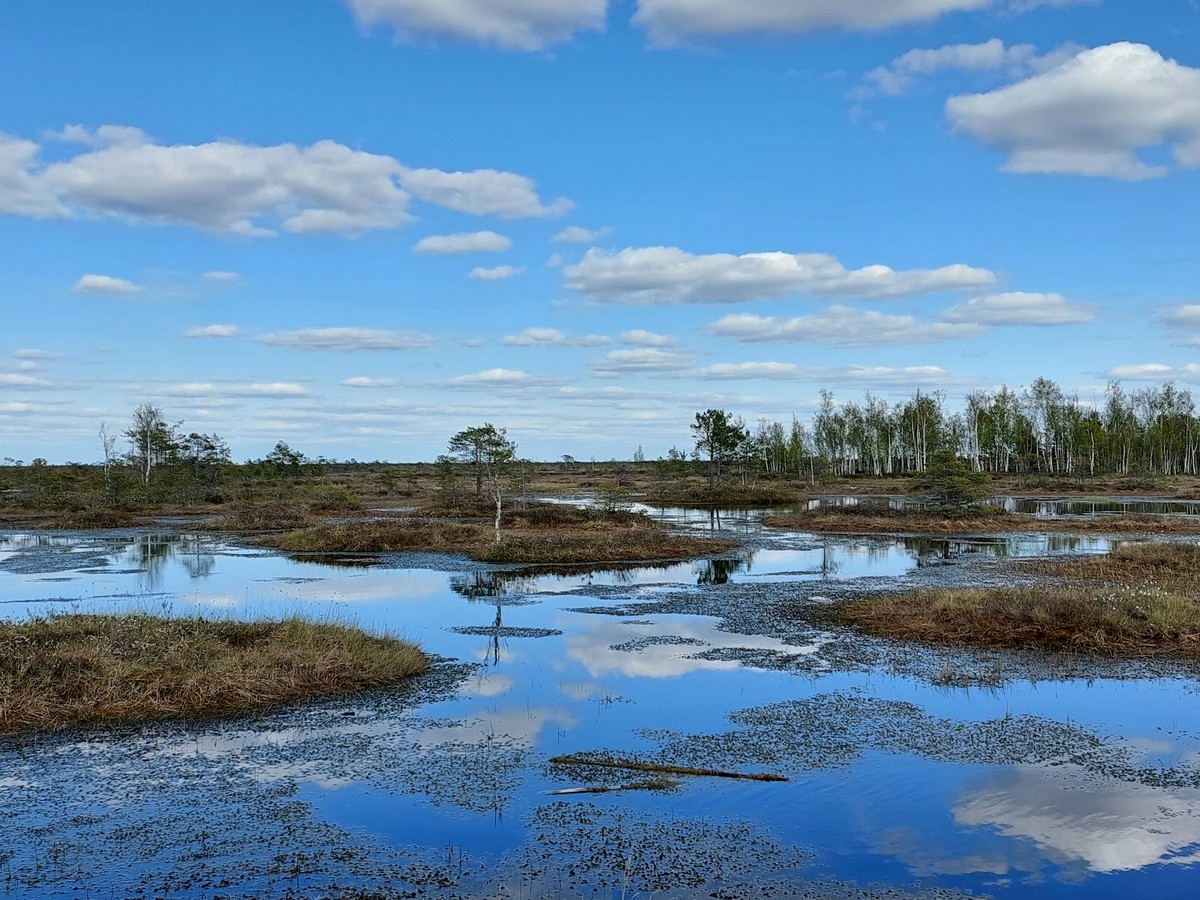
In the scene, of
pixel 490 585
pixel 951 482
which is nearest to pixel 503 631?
pixel 490 585

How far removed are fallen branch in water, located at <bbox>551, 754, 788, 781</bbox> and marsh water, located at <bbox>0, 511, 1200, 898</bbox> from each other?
0.69ft

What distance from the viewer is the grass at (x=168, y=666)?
532 inches

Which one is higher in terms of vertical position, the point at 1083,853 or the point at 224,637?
the point at 224,637

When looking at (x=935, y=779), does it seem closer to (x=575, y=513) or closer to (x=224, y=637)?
(x=224, y=637)

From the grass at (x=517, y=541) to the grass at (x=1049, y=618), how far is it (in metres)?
14.4

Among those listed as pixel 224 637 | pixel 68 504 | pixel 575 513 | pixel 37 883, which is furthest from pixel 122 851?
pixel 68 504

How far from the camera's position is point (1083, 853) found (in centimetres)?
920

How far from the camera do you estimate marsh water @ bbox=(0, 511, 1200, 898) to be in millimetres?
8672

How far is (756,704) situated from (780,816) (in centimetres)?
462

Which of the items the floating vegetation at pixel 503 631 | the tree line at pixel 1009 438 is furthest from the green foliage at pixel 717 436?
the floating vegetation at pixel 503 631

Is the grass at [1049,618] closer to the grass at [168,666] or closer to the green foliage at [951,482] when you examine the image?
the grass at [168,666]

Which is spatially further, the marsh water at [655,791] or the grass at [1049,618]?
the grass at [1049,618]

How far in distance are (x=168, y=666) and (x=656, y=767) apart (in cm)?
832

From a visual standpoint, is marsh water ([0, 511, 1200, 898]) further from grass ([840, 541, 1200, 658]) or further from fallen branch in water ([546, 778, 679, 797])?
grass ([840, 541, 1200, 658])
